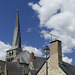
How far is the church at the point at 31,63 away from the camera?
1816 centimetres

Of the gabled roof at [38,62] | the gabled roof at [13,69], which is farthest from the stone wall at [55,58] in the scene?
the gabled roof at [38,62]

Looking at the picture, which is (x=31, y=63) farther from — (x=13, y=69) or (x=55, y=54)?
(x=55, y=54)

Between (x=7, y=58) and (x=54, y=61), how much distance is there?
51384mm

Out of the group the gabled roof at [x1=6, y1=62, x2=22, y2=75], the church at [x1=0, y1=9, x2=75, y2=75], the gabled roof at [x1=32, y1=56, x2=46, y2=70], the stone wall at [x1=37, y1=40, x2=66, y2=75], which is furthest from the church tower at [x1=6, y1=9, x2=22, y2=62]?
the stone wall at [x1=37, y1=40, x2=66, y2=75]

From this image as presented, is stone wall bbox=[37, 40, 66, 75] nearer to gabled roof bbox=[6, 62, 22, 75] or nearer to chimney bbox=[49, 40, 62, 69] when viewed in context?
chimney bbox=[49, 40, 62, 69]

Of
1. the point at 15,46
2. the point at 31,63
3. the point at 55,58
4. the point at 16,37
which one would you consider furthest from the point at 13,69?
the point at 16,37

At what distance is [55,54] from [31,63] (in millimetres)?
25292

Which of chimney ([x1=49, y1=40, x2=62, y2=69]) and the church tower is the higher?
the church tower

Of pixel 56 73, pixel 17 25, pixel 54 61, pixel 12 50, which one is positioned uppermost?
pixel 17 25

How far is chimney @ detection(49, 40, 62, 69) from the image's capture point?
716 inches

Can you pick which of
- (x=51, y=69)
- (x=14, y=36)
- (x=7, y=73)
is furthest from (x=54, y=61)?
(x=14, y=36)

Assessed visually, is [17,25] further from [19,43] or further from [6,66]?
[6,66]

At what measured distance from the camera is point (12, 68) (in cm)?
4072

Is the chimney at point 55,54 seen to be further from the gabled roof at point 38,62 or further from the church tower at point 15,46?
the church tower at point 15,46
